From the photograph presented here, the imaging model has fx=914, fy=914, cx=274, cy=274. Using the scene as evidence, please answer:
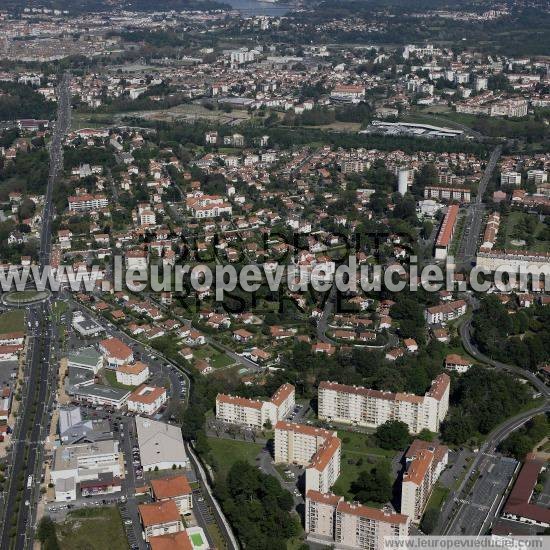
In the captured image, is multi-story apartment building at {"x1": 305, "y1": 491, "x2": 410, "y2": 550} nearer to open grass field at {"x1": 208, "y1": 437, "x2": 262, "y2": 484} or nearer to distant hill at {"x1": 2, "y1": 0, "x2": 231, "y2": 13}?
open grass field at {"x1": 208, "y1": 437, "x2": 262, "y2": 484}

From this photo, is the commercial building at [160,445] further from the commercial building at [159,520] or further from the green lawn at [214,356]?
the green lawn at [214,356]

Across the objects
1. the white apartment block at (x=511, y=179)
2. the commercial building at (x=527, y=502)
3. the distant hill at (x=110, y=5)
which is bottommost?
the commercial building at (x=527, y=502)

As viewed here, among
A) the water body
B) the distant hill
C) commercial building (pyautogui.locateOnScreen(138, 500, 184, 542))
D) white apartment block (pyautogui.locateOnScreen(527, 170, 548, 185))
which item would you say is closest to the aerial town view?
commercial building (pyautogui.locateOnScreen(138, 500, 184, 542))

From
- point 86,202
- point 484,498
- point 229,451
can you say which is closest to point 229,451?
point 229,451

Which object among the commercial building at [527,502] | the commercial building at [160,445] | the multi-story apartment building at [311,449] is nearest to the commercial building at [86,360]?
the commercial building at [160,445]

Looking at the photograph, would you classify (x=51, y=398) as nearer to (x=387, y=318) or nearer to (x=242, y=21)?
(x=387, y=318)

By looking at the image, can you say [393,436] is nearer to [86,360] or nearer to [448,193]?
[86,360]
